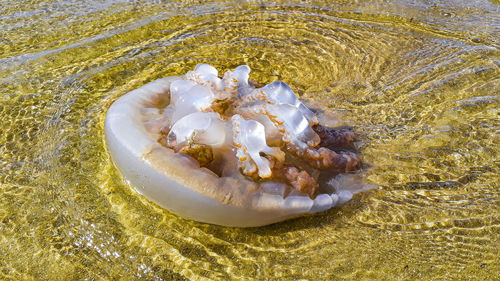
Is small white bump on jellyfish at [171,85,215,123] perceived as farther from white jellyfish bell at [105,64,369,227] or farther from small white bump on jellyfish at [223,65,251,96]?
small white bump on jellyfish at [223,65,251,96]

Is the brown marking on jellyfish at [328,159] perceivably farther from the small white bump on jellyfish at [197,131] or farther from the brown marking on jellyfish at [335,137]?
the small white bump on jellyfish at [197,131]

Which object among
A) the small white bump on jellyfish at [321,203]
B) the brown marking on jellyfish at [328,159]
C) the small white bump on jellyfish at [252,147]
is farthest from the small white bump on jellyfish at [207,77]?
the small white bump on jellyfish at [321,203]

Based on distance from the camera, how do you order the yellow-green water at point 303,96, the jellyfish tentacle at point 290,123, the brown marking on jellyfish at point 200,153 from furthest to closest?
1. the jellyfish tentacle at point 290,123
2. the brown marking on jellyfish at point 200,153
3. the yellow-green water at point 303,96

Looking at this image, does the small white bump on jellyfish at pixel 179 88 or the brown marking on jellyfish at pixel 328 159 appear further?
the small white bump on jellyfish at pixel 179 88

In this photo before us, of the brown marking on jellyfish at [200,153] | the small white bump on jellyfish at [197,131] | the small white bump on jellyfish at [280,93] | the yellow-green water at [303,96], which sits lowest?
the yellow-green water at [303,96]

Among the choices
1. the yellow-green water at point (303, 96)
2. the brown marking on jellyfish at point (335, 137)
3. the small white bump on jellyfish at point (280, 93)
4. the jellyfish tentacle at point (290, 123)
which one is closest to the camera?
the yellow-green water at point (303, 96)

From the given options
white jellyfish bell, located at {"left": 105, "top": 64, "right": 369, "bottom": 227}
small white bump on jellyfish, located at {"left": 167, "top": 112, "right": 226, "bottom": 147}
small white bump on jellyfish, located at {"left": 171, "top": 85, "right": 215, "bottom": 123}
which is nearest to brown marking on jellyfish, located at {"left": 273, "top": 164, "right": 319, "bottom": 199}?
white jellyfish bell, located at {"left": 105, "top": 64, "right": 369, "bottom": 227}

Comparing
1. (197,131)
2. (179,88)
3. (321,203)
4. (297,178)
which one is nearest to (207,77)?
(179,88)
